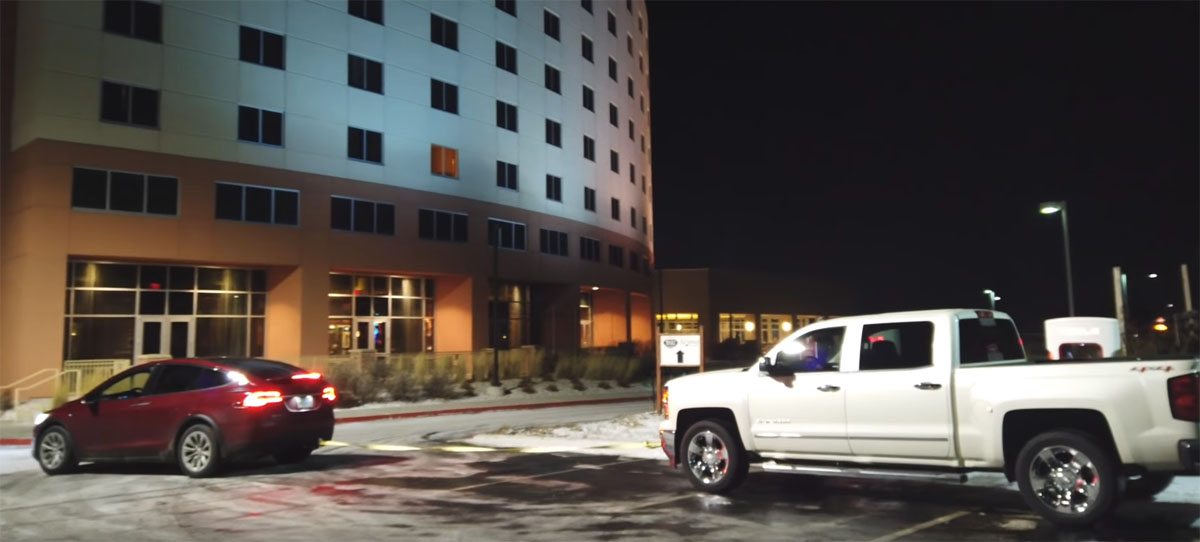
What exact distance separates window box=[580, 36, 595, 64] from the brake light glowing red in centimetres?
4210

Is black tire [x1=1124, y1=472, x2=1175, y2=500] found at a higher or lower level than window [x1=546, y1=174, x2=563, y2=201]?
lower

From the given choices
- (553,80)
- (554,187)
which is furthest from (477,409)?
(553,80)

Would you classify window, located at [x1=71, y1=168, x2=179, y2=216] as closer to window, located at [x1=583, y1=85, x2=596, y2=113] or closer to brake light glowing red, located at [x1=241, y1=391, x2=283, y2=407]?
brake light glowing red, located at [x1=241, y1=391, x2=283, y2=407]

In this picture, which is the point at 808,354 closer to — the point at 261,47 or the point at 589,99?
the point at 261,47

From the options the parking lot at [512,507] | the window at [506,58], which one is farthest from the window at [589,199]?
the parking lot at [512,507]

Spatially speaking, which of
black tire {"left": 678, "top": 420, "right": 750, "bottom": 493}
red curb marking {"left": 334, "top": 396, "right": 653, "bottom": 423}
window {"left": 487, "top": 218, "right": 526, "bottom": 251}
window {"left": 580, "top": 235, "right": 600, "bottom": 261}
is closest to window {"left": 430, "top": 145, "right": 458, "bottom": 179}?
window {"left": 487, "top": 218, "right": 526, "bottom": 251}

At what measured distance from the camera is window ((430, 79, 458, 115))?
38.8 m

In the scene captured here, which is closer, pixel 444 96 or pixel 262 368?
pixel 262 368

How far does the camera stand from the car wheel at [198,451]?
34.8 feet

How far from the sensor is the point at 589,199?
5006 cm

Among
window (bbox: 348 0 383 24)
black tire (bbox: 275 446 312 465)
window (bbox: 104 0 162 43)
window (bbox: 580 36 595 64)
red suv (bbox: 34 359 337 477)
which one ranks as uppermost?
window (bbox: 580 36 595 64)

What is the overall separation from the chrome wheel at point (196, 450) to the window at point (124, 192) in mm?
21335

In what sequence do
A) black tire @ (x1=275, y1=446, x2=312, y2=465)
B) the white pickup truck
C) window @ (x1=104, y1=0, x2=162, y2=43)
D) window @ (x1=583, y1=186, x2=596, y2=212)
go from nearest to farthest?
the white pickup truck, black tire @ (x1=275, y1=446, x2=312, y2=465), window @ (x1=104, y1=0, x2=162, y2=43), window @ (x1=583, y1=186, x2=596, y2=212)

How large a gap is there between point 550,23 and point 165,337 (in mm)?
26055
